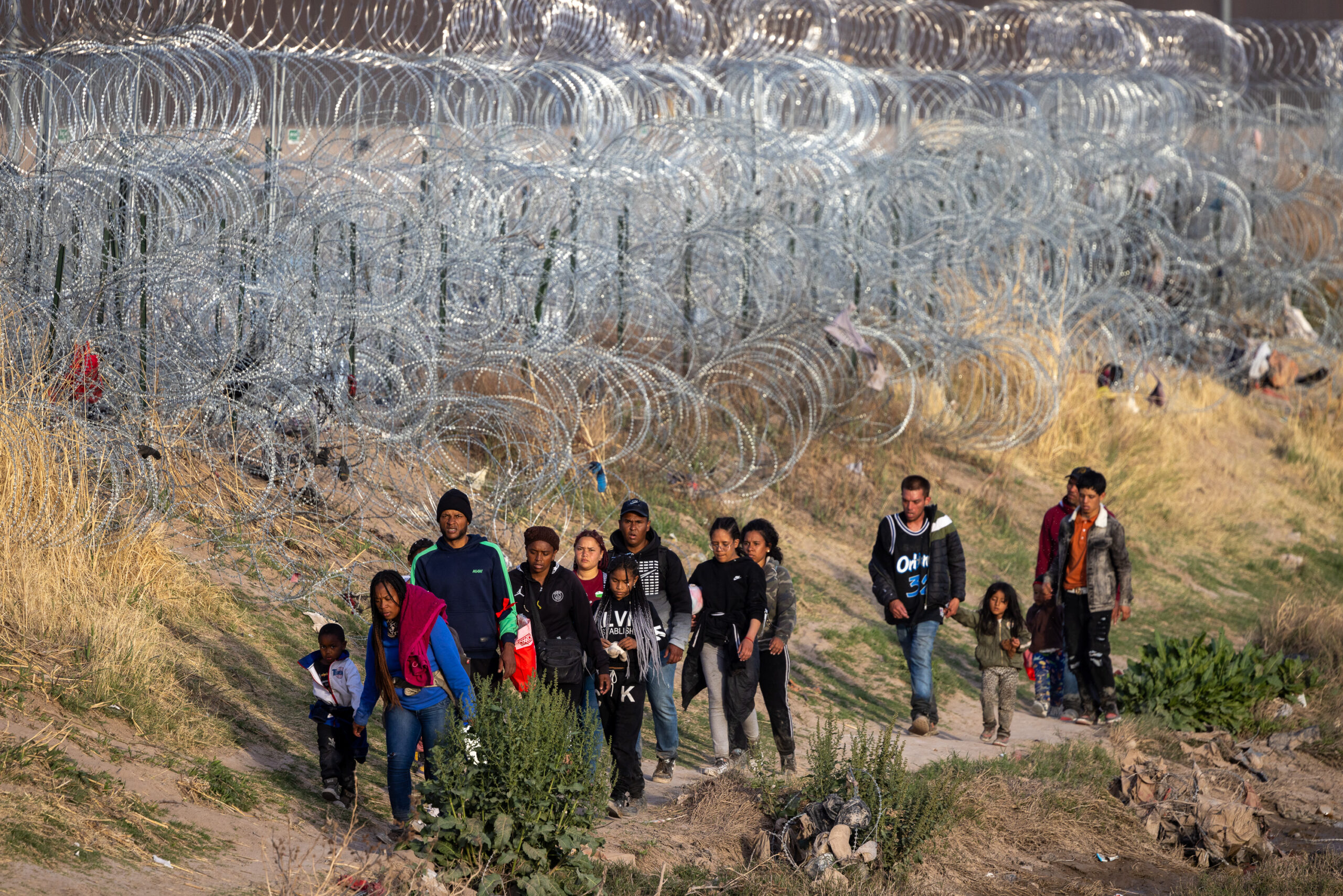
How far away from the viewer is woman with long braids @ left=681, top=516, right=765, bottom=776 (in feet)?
23.1

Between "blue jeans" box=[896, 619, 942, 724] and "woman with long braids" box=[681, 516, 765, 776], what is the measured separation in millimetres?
1417

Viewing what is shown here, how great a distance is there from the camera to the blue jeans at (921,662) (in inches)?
328

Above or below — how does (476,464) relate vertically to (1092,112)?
below

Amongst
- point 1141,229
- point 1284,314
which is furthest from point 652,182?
point 1284,314

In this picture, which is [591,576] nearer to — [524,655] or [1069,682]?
[524,655]

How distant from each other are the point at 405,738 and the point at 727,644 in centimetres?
192

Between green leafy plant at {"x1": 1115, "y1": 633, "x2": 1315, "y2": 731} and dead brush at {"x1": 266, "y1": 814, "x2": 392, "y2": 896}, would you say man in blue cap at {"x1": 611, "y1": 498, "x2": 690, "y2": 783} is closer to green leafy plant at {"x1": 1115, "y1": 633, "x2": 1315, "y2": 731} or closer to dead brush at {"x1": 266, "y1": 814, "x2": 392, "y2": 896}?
dead brush at {"x1": 266, "y1": 814, "x2": 392, "y2": 896}

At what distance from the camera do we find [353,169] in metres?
10.3

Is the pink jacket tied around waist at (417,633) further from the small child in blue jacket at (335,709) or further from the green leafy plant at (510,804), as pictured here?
the small child in blue jacket at (335,709)

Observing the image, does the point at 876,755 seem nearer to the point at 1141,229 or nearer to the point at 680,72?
the point at 680,72

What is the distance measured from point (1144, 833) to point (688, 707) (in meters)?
2.81

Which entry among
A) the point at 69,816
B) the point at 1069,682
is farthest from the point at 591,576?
the point at 1069,682

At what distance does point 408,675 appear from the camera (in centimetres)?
566

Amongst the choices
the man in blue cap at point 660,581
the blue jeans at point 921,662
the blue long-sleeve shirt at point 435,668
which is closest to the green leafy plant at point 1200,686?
the blue jeans at point 921,662
